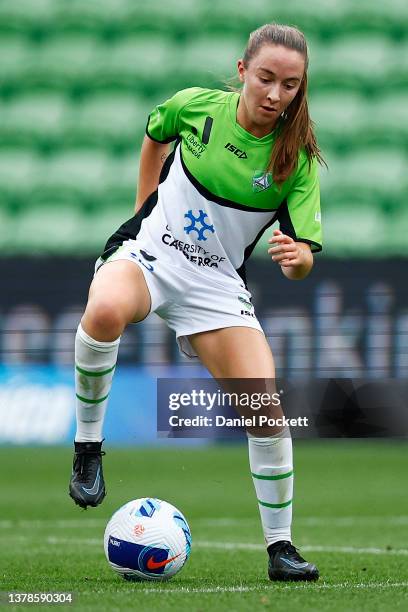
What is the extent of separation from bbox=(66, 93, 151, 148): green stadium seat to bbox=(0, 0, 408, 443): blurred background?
2 cm

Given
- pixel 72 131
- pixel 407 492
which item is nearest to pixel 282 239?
pixel 407 492

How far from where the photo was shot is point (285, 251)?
15.3 ft

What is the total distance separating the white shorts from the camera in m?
5.00

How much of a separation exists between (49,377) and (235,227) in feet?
19.9

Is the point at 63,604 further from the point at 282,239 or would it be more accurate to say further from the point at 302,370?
the point at 302,370

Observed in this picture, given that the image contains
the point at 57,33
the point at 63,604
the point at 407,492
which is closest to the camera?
the point at 63,604

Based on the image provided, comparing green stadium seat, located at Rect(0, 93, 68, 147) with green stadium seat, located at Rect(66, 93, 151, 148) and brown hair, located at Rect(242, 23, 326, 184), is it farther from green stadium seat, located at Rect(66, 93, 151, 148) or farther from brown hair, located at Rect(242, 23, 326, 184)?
brown hair, located at Rect(242, 23, 326, 184)

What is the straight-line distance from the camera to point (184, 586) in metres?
4.71

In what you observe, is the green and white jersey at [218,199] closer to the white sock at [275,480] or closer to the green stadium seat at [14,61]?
the white sock at [275,480]

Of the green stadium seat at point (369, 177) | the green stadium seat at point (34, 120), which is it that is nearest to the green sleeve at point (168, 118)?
the green stadium seat at point (369, 177)

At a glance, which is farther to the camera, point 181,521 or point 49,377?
point 49,377

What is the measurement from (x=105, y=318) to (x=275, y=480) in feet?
3.39

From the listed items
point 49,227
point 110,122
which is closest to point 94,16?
point 110,122

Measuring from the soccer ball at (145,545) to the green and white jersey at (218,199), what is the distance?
1042 millimetres
